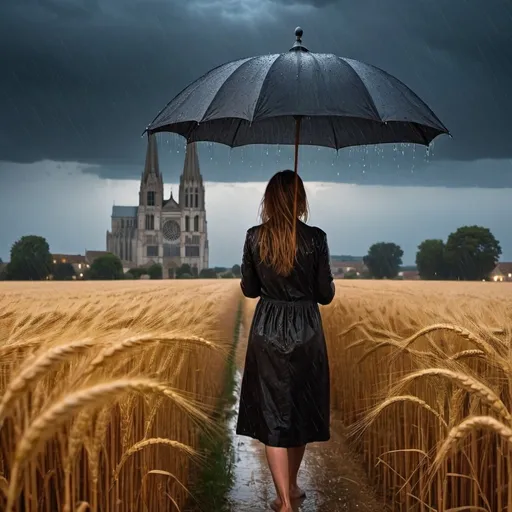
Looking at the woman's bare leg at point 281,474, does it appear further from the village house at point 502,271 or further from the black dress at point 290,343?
the village house at point 502,271

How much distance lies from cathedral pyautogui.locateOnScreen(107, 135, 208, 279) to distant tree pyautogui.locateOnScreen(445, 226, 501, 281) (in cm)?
7570

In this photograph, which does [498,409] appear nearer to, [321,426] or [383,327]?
[321,426]

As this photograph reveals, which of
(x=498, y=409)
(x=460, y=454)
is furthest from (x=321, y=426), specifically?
(x=498, y=409)

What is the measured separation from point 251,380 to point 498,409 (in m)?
2.22

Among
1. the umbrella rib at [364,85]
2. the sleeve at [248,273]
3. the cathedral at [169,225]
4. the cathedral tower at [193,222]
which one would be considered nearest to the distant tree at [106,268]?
the cathedral at [169,225]

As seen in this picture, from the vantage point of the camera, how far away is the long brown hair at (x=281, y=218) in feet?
12.2

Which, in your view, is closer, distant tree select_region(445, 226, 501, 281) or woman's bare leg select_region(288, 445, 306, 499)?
woman's bare leg select_region(288, 445, 306, 499)

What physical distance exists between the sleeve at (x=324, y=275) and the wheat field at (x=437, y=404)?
0.46 metres

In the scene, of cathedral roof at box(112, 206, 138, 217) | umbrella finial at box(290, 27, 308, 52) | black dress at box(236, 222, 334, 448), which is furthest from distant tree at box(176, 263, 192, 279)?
black dress at box(236, 222, 334, 448)

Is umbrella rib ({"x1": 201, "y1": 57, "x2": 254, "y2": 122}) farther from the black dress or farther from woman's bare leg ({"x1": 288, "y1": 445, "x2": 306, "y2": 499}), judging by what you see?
woman's bare leg ({"x1": 288, "y1": 445, "x2": 306, "y2": 499})

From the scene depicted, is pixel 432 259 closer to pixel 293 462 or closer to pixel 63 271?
pixel 63 271

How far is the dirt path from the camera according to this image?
4344mm

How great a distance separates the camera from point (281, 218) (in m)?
3.75

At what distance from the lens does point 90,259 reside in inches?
5487
